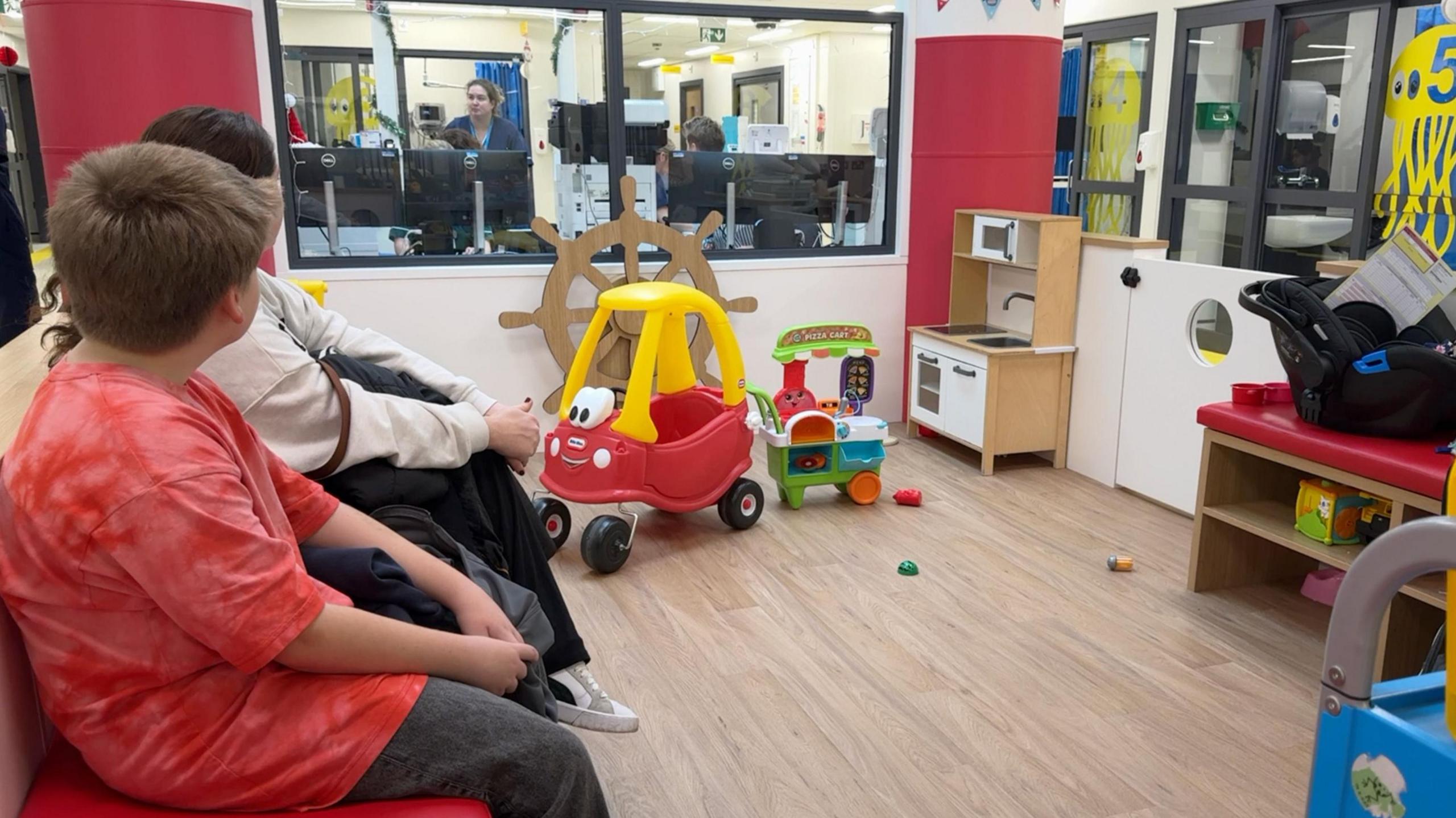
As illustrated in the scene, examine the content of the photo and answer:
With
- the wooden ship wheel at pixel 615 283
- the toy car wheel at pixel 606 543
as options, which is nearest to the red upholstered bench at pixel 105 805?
the toy car wheel at pixel 606 543

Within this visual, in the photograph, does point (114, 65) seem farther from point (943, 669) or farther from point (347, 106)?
point (943, 669)

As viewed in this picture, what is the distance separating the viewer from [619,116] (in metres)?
4.59

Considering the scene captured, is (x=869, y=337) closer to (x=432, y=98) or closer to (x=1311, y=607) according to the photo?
(x=1311, y=607)

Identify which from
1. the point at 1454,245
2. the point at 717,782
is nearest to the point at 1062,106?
the point at 1454,245

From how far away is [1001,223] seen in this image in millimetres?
4312

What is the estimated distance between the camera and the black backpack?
2.48 m

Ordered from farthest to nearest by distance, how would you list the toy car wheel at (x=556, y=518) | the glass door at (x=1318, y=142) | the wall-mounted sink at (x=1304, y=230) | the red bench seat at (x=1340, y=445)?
1. the wall-mounted sink at (x=1304, y=230)
2. the glass door at (x=1318, y=142)
3. the toy car wheel at (x=556, y=518)
4. the red bench seat at (x=1340, y=445)

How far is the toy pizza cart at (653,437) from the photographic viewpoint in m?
3.29

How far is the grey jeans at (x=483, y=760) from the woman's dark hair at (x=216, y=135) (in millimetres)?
904

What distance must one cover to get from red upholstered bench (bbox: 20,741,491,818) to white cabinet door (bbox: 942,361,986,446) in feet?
10.7

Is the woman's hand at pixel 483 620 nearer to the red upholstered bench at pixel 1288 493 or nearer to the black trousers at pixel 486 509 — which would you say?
the black trousers at pixel 486 509

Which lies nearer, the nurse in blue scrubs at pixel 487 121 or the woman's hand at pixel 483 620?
the woman's hand at pixel 483 620

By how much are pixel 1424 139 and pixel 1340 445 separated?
352 cm

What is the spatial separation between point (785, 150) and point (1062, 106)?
3.36 m
